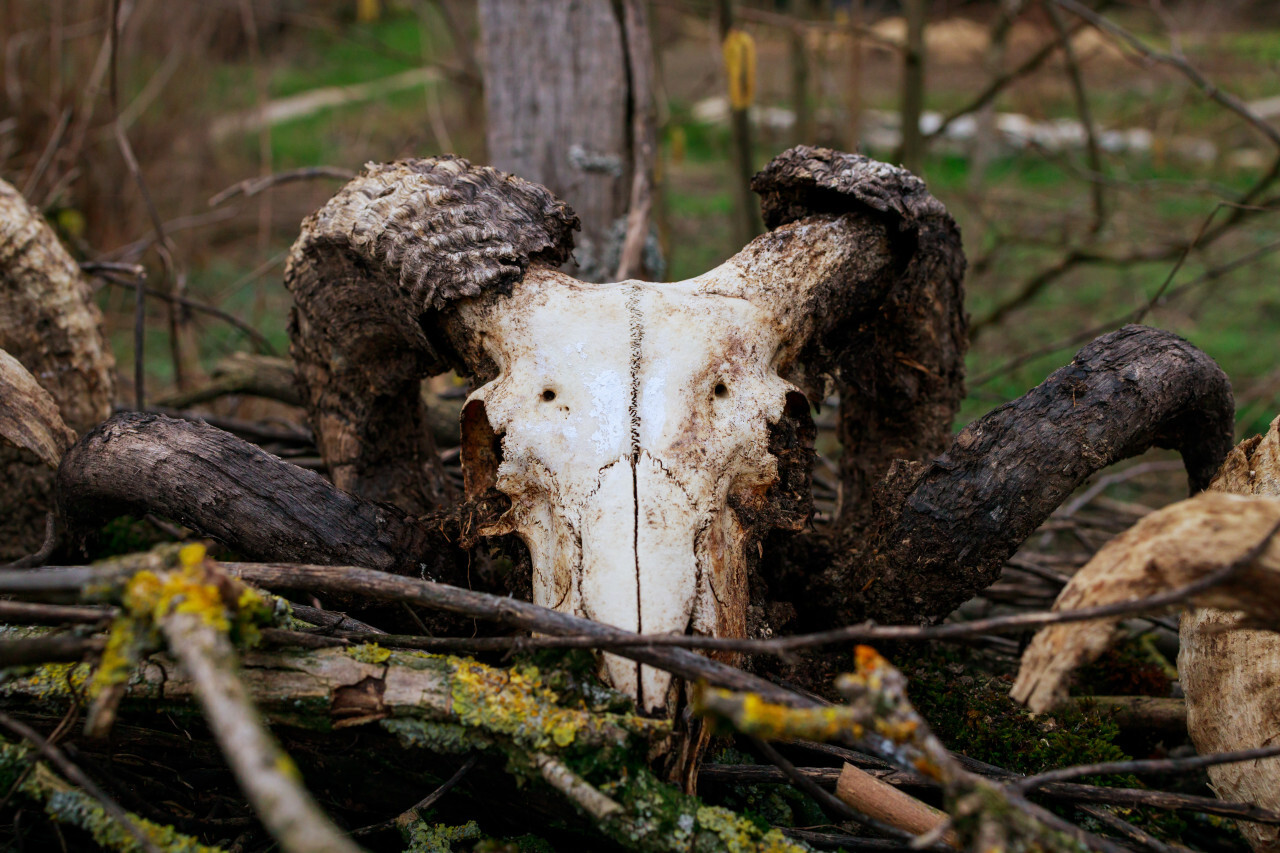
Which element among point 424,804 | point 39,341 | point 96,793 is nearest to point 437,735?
point 424,804

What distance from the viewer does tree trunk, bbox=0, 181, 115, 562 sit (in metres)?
2.01

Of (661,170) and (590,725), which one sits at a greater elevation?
(661,170)

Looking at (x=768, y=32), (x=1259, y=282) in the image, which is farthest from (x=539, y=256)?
(x=1259, y=282)

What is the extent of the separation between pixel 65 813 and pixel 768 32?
18.0ft

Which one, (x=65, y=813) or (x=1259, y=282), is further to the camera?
(x=1259, y=282)

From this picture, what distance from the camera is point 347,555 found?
1.54 meters

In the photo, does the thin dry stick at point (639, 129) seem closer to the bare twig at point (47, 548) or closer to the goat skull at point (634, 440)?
the goat skull at point (634, 440)

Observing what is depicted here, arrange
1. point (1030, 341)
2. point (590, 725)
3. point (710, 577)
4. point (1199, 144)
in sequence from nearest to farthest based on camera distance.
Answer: point (590, 725) → point (710, 577) → point (1030, 341) → point (1199, 144)

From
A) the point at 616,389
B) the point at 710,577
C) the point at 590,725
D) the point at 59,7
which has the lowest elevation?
the point at 590,725

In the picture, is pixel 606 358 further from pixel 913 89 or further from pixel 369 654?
pixel 913 89

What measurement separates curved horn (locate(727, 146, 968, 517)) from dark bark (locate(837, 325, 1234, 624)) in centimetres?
33

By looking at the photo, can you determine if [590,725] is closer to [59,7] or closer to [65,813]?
[65,813]

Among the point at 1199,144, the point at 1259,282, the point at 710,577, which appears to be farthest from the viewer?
the point at 1199,144

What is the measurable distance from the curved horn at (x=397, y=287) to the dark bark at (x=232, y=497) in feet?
1.14
